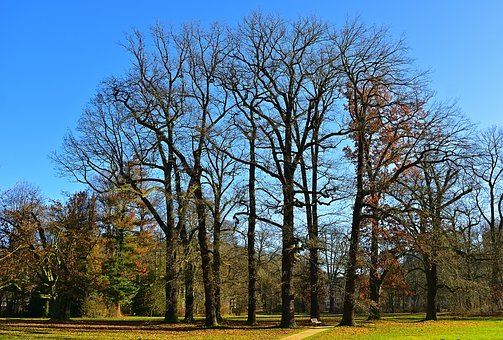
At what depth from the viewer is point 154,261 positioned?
45.7m

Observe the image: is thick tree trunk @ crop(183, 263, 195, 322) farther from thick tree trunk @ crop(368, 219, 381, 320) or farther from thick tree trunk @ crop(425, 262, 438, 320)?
thick tree trunk @ crop(425, 262, 438, 320)

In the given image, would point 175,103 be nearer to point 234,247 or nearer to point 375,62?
point 234,247

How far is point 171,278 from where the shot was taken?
28.2 m

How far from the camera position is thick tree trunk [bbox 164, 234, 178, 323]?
27531 mm

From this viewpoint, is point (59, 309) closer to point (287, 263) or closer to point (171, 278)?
point (171, 278)

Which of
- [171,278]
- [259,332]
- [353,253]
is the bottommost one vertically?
[259,332]

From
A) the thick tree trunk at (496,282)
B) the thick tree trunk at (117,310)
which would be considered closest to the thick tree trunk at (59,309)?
the thick tree trunk at (117,310)

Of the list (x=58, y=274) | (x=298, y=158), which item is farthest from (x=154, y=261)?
(x=298, y=158)

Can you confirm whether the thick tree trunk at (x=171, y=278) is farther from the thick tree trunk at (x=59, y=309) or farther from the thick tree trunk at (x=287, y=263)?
the thick tree trunk at (x=59, y=309)

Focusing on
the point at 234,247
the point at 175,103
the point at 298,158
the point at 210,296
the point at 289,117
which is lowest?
the point at 210,296

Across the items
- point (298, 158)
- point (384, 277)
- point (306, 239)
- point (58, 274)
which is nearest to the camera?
point (306, 239)

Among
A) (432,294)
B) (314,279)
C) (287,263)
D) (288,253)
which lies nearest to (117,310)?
(314,279)

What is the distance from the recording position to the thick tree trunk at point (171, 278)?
27.5m

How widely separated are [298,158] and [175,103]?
28.6 feet
